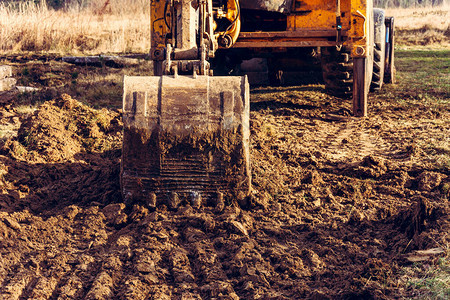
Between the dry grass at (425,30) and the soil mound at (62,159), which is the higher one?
the dry grass at (425,30)

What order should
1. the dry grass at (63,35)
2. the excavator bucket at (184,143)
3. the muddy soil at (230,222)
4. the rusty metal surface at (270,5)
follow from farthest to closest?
the dry grass at (63,35) < the rusty metal surface at (270,5) < the excavator bucket at (184,143) < the muddy soil at (230,222)

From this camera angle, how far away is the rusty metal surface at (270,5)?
7637 millimetres

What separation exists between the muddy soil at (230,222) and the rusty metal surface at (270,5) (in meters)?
1.82

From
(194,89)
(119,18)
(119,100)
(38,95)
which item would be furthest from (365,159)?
(119,18)

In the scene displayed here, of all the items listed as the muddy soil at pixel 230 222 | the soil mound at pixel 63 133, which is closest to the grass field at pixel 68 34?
the soil mound at pixel 63 133

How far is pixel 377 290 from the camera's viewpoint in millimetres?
3154

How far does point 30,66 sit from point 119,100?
3.52 m

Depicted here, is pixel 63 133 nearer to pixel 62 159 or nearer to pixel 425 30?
pixel 62 159

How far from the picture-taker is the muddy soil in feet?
11.0

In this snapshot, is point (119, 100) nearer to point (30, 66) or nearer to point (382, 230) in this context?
point (30, 66)

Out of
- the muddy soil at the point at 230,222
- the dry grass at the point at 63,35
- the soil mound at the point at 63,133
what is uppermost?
the dry grass at the point at 63,35

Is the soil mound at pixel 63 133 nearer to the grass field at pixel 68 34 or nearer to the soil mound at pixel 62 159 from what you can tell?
the soil mound at pixel 62 159

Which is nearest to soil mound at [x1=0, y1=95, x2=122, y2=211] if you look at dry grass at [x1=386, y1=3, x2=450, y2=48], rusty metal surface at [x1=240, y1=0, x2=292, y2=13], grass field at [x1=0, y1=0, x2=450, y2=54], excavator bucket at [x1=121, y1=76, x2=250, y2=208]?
excavator bucket at [x1=121, y1=76, x2=250, y2=208]

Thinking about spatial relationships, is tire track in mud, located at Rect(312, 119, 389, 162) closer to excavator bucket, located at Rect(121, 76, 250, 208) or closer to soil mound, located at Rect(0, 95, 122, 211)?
excavator bucket, located at Rect(121, 76, 250, 208)
